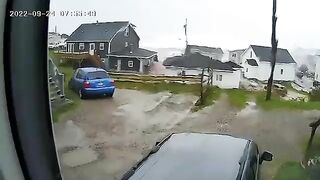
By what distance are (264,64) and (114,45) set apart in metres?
0.39

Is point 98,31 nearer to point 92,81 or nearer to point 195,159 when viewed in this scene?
point 92,81

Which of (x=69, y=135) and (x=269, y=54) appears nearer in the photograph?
(x=269, y=54)

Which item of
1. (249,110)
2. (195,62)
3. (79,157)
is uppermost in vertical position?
(195,62)

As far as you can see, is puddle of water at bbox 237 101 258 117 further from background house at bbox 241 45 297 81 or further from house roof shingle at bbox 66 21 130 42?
house roof shingle at bbox 66 21 130 42

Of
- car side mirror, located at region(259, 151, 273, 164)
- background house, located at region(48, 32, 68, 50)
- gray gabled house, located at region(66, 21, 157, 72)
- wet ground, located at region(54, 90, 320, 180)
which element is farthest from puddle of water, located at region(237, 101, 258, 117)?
background house, located at region(48, 32, 68, 50)

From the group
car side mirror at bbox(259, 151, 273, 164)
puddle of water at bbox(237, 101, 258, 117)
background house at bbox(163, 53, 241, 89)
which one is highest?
background house at bbox(163, 53, 241, 89)

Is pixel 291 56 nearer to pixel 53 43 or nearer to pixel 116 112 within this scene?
Answer: pixel 116 112

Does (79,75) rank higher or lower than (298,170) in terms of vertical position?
higher

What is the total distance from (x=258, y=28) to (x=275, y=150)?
0.99 ft

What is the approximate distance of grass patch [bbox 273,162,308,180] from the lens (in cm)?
144

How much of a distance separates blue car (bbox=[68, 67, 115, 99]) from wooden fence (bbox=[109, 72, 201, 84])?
23 mm

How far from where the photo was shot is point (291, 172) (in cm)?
145

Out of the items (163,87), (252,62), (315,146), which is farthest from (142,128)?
(315,146)

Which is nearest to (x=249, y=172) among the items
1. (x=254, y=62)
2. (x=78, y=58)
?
(x=254, y=62)
